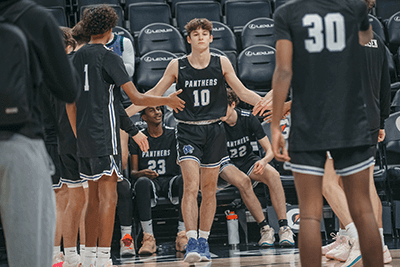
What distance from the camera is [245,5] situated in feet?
26.9

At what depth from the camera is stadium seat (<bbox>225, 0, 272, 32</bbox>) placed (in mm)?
8180

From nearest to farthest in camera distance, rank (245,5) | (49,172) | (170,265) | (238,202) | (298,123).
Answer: (49,172), (298,123), (170,265), (238,202), (245,5)

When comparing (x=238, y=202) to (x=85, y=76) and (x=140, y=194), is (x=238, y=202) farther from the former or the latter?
(x=85, y=76)

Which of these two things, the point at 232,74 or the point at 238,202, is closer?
the point at 232,74

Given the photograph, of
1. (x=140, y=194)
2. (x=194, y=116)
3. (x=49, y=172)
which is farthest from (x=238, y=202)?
(x=49, y=172)

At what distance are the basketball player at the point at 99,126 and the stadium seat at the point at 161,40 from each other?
3.54 m

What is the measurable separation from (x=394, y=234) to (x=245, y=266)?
2351mm

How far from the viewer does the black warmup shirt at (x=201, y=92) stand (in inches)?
171

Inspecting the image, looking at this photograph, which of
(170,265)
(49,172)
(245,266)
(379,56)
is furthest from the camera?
(170,265)

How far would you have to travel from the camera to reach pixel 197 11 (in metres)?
7.95

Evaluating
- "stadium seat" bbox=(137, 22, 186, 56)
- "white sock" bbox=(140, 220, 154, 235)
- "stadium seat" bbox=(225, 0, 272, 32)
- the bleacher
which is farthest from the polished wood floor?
"stadium seat" bbox=(225, 0, 272, 32)

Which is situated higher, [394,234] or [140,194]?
[140,194]

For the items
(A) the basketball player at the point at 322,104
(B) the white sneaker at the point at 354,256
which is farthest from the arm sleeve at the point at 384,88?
(A) the basketball player at the point at 322,104

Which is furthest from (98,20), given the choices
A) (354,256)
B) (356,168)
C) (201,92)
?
(354,256)
